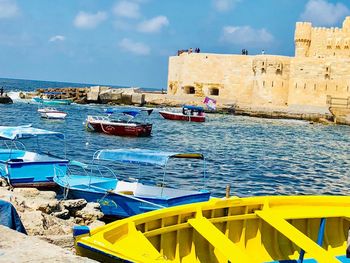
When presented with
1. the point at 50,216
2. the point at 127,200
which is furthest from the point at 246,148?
the point at 50,216

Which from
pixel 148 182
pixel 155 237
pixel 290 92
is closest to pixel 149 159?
pixel 148 182

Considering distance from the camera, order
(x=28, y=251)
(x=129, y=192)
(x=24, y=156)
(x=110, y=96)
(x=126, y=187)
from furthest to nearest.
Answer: (x=110, y=96) → (x=24, y=156) → (x=126, y=187) → (x=129, y=192) → (x=28, y=251)

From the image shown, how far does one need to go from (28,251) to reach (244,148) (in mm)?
20627

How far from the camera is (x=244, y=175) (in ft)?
55.8

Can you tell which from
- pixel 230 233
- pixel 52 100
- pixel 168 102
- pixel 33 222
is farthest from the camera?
pixel 168 102

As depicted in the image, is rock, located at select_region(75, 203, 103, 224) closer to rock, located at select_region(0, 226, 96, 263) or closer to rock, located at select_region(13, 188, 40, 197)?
rock, located at select_region(13, 188, 40, 197)

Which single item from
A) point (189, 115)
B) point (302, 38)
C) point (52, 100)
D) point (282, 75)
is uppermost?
point (302, 38)

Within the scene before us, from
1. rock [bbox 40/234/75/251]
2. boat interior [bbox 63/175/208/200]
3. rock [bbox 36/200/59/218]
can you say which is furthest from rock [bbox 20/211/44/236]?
boat interior [bbox 63/175/208/200]

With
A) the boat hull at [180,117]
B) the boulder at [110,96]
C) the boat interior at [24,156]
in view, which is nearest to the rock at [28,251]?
the boat interior at [24,156]

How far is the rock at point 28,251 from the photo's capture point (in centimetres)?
410

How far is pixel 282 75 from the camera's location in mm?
43781

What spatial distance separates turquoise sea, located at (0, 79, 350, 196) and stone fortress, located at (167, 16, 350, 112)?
360 centimetres

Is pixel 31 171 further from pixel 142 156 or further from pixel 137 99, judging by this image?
pixel 137 99

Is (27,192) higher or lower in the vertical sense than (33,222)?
lower
